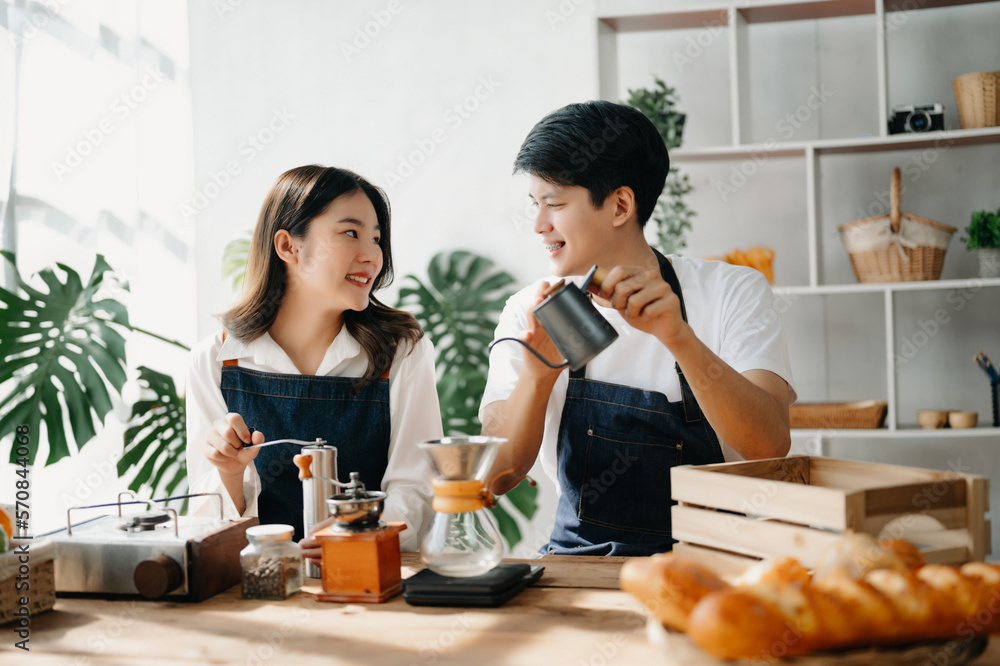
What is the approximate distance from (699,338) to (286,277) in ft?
3.40

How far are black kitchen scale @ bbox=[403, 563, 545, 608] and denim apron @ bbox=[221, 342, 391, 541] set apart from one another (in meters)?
0.71

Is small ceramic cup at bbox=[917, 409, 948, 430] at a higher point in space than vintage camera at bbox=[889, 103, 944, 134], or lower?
lower

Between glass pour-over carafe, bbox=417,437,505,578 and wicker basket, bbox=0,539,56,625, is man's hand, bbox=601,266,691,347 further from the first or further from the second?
wicker basket, bbox=0,539,56,625

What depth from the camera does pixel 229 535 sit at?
1444mm

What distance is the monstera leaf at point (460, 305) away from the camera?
3539mm

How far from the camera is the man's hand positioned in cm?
150

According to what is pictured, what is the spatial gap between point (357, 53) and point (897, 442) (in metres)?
2.74

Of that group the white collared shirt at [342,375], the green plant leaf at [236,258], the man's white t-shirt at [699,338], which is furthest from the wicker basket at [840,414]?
the green plant leaf at [236,258]

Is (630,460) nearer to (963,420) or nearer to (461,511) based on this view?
(461,511)

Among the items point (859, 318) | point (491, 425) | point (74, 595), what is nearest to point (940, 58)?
point (859, 318)

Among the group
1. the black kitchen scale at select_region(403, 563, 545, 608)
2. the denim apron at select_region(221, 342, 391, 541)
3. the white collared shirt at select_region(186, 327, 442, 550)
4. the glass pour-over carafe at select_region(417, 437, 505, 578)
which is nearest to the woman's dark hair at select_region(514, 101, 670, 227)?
the white collared shirt at select_region(186, 327, 442, 550)

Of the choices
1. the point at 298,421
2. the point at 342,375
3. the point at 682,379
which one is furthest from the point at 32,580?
the point at 682,379

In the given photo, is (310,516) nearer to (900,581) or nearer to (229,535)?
(229,535)

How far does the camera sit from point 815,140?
3.13 m
